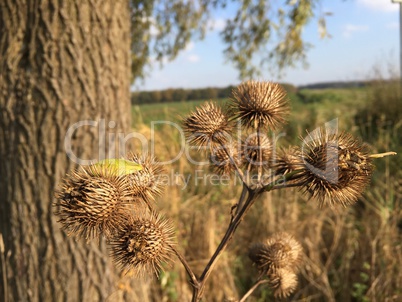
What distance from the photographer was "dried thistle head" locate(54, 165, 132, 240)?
73 cm

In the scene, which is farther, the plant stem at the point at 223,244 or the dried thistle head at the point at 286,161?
the dried thistle head at the point at 286,161

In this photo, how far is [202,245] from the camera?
3.46 meters

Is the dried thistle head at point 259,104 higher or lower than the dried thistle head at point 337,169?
higher

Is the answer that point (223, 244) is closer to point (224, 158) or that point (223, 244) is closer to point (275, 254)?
point (224, 158)

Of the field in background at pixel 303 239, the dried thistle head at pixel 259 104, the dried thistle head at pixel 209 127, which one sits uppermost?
the dried thistle head at pixel 259 104

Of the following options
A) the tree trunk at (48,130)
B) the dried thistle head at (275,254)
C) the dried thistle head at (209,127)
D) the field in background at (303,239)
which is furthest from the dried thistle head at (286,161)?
the tree trunk at (48,130)

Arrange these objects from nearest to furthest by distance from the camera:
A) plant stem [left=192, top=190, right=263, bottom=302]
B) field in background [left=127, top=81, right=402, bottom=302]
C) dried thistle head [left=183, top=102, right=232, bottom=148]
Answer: plant stem [left=192, top=190, right=263, bottom=302]
dried thistle head [left=183, top=102, right=232, bottom=148]
field in background [left=127, top=81, right=402, bottom=302]

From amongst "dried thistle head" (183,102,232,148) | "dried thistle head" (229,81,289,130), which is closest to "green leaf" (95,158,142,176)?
"dried thistle head" (183,102,232,148)

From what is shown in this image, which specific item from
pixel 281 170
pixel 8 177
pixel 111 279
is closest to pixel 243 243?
pixel 111 279

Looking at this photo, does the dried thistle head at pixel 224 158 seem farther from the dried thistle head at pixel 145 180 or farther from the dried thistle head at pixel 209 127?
the dried thistle head at pixel 145 180

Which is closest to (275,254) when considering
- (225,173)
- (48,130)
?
(225,173)

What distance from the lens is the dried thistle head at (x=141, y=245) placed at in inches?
31.9

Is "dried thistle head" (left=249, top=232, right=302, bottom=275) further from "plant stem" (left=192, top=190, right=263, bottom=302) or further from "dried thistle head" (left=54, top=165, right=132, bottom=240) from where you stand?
"dried thistle head" (left=54, top=165, right=132, bottom=240)

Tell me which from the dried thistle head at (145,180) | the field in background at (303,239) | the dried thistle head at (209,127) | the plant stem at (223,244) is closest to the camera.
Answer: the plant stem at (223,244)
